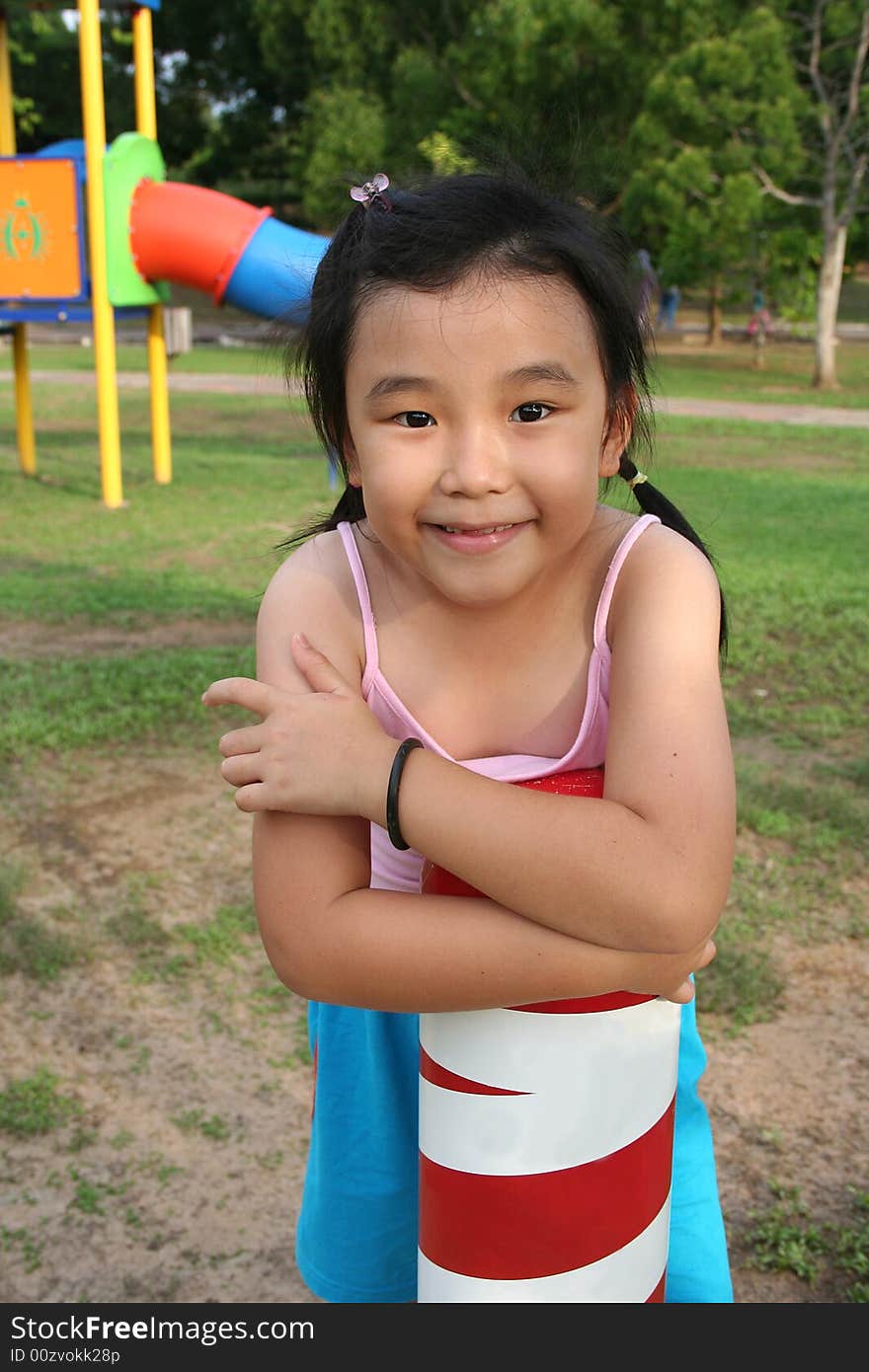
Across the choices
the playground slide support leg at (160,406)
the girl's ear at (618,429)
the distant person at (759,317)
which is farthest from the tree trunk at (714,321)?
the girl's ear at (618,429)

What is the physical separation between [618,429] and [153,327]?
9.00m

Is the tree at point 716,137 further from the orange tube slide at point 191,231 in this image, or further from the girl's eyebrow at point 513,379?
the girl's eyebrow at point 513,379

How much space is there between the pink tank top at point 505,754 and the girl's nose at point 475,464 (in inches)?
9.1

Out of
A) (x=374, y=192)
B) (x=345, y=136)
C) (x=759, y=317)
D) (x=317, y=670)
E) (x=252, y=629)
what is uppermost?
(x=345, y=136)

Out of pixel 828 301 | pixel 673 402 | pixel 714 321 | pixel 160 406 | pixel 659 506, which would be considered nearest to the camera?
pixel 659 506

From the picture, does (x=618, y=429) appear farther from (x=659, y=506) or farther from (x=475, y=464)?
(x=475, y=464)

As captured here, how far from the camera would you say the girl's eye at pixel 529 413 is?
4.15 ft

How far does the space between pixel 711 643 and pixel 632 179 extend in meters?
18.0

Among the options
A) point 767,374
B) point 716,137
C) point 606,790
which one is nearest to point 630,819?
point 606,790

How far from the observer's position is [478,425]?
1.24 metres

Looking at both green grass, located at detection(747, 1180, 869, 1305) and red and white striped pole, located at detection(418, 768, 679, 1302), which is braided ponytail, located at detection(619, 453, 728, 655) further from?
green grass, located at detection(747, 1180, 869, 1305)

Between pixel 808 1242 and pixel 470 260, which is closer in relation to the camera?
pixel 470 260

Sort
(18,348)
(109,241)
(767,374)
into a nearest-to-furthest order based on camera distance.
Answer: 1. (109,241)
2. (18,348)
3. (767,374)

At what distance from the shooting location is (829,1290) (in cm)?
218
